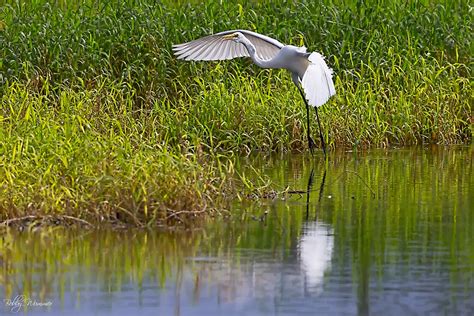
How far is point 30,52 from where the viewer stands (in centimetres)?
1366

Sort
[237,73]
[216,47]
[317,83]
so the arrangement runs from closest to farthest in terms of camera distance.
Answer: [317,83] < [216,47] < [237,73]

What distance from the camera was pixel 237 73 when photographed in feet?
44.9

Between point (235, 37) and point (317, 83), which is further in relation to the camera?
point (235, 37)

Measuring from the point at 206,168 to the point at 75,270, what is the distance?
7.64 feet

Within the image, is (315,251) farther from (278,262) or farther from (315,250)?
(278,262)

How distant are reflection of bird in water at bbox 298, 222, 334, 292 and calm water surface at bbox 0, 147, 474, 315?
1cm

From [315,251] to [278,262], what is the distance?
1.27 feet

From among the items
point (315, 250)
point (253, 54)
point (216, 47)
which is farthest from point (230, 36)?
point (315, 250)

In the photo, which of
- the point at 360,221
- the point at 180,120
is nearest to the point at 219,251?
the point at 360,221

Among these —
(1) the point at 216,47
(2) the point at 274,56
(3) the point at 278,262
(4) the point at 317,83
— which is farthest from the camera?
(2) the point at 274,56

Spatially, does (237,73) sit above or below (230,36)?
below

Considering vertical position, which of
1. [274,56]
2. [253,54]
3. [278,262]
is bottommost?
[278,262]

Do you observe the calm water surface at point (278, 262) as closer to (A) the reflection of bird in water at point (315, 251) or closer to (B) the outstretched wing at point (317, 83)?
(A) the reflection of bird in water at point (315, 251)

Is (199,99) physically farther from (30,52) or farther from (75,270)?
(75,270)
